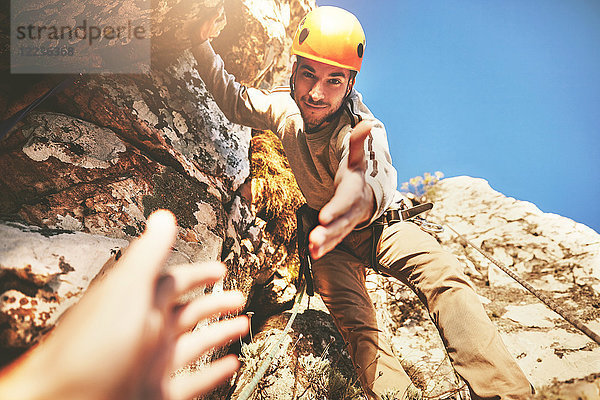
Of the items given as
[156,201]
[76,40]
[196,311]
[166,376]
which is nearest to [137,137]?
[156,201]

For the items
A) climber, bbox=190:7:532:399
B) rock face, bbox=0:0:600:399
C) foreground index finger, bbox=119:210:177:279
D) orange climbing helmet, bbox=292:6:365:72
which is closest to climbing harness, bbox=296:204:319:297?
climber, bbox=190:7:532:399

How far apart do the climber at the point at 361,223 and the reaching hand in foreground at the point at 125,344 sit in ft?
3.31

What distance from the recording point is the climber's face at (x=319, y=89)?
8.46 feet

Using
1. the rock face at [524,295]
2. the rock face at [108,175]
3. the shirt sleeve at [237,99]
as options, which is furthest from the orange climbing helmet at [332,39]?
the rock face at [524,295]

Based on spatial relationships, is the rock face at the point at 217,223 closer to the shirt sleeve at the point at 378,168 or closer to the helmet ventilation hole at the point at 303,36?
the helmet ventilation hole at the point at 303,36

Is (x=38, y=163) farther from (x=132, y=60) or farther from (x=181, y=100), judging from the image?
(x=181, y=100)

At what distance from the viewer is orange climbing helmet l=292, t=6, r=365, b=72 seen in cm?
255

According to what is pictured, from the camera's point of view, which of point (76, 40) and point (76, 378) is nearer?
point (76, 378)

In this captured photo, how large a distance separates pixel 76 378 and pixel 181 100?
2.47m

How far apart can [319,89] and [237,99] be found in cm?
99

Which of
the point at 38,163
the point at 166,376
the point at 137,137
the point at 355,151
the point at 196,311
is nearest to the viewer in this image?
the point at 166,376

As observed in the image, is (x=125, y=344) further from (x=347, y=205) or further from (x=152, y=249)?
(x=347, y=205)

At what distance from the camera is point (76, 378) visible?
0.61 meters

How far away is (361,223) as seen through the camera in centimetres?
184
